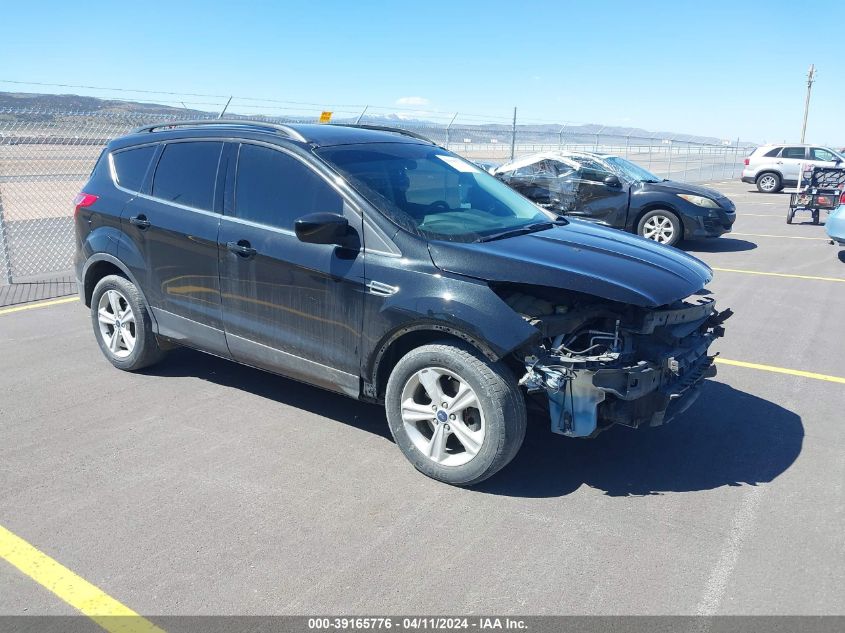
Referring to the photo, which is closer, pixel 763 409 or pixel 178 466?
pixel 178 466

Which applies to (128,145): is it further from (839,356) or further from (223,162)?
(839,356)

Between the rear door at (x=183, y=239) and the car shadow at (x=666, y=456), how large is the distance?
2.18 metres

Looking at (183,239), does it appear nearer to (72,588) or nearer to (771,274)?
(72,588)

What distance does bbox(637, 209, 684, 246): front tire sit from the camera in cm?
1182

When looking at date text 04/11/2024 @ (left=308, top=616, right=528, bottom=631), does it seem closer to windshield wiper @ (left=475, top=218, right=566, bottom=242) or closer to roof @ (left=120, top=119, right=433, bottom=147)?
windshield wiper @ (left=475, top=218, right=566, bottom=242)

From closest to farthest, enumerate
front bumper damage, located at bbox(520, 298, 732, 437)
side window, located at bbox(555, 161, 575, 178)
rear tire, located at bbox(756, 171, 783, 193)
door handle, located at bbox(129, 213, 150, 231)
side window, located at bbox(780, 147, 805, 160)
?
front bumper damage, located at bbox(520, 298, 732, 437), door handle, located at bbox(129, 213, 150, 231), side window, located at bbox(555, 161, 575, 178), side window, located at bbox(780, 147, 805, 160), rear tire, located at bbox(756, 171, 783, 193)

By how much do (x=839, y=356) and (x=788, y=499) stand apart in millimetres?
3029

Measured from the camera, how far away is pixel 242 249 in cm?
457

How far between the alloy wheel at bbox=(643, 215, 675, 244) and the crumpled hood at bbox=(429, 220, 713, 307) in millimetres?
7817

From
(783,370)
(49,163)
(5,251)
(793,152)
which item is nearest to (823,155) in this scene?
(793,152)

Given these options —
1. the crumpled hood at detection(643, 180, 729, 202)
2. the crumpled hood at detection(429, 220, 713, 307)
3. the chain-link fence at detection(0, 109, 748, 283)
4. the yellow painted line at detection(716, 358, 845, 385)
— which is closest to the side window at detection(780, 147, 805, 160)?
the chain-link fence at detection(0, 109, 748, 283)

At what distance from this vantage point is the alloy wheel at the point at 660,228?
38.9ft

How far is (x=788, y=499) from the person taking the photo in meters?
3.84

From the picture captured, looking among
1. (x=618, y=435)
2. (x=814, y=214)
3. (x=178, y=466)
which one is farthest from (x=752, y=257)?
(x=178, y=466)
